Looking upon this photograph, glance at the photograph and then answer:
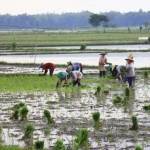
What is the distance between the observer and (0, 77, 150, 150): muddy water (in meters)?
10.4

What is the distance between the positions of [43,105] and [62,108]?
0.81 m

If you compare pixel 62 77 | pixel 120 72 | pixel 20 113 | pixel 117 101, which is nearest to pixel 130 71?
pixel 120 72

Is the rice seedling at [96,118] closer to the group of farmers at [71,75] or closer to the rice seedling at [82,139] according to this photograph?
the rice seedling at [82,139]

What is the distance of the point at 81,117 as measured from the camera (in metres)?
13.0

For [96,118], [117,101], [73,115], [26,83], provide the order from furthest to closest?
[26,83], [117,101], [73,115], [96,118]

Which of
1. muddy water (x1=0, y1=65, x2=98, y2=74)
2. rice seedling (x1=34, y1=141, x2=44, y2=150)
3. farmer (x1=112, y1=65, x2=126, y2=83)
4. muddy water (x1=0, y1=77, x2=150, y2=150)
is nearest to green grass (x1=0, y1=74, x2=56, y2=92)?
muddy water (x1=0, y1=77, x2=150, y2=150)

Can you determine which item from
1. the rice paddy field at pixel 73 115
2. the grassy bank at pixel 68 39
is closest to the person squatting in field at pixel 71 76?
the rice paddy field at pixel 73 115

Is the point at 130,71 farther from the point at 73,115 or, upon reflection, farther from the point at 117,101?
the point at 73,115

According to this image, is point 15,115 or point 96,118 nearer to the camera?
point 96,118

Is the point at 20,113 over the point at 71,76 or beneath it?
beneath

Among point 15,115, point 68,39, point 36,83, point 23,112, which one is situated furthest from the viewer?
point 68,39

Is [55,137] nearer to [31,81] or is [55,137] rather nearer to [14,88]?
[14,88]

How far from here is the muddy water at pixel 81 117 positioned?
1039 cm

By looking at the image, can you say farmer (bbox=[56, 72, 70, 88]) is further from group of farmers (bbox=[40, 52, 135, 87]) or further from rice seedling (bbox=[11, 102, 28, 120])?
rice seedling (bbox=[11, 102, 28, 120])
